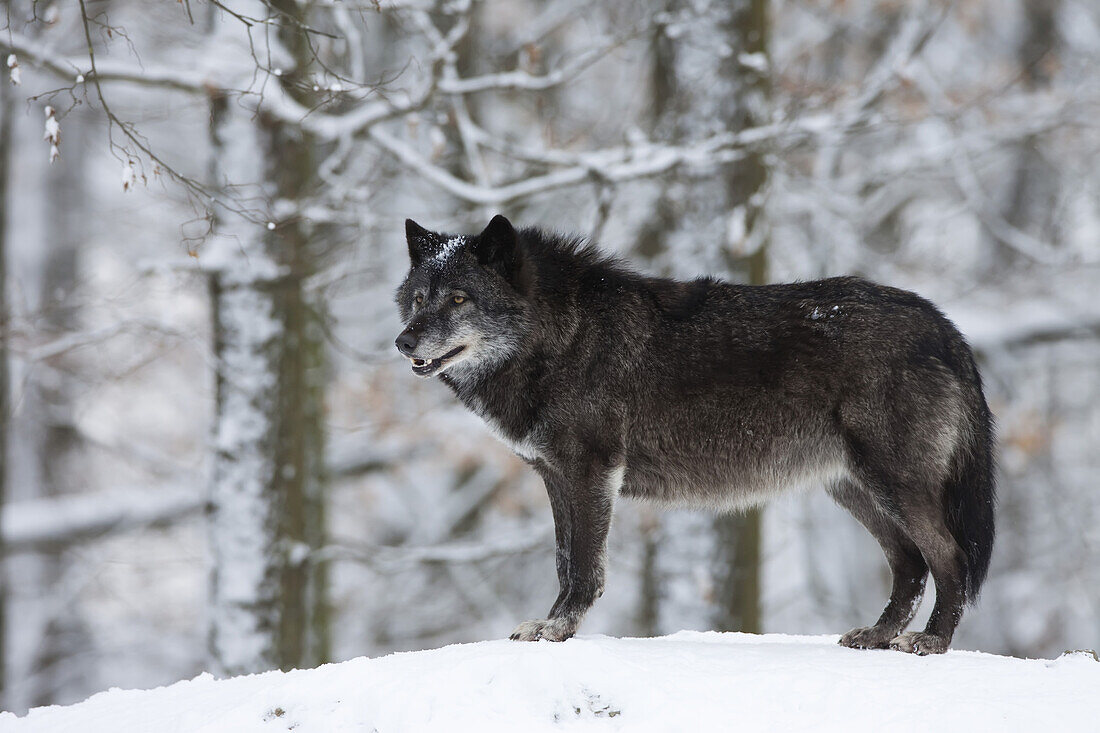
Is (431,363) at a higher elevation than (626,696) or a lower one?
higher

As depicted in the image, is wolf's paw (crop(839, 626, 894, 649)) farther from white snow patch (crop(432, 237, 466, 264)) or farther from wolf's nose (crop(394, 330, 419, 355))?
white snow patch (crop(432, 237, 466, 264))

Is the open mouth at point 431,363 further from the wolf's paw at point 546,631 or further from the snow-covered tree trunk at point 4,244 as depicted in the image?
the snow-covered tree trunk at point 4,244

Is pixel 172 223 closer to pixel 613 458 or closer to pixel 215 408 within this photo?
pixel 215 408

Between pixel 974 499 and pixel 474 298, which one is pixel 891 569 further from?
pixel 474 298

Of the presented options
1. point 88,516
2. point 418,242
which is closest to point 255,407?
point 418,242

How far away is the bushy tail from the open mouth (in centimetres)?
267

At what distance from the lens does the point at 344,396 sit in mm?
14414

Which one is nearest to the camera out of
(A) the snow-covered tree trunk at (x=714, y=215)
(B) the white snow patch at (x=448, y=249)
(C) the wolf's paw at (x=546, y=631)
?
(C) the wolf's paw at (x=546, y=631)

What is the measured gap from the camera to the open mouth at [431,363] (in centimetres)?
515

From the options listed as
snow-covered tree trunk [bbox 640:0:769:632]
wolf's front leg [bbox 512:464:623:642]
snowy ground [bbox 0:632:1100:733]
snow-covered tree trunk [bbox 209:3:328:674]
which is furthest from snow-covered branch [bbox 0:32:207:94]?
snowy ground [bbox 0:632:1100:733]

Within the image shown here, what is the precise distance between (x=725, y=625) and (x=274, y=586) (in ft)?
12.4

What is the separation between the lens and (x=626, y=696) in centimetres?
424

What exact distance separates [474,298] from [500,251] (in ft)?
0.99

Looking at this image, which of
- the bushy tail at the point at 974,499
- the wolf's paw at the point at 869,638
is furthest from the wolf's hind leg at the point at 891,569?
the bushy tail at the point at 974,499
